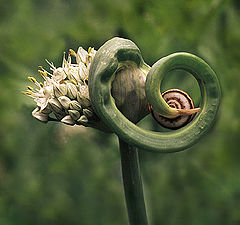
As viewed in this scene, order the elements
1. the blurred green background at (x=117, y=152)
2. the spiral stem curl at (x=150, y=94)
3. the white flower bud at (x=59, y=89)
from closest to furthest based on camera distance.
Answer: the spiral stem curl at (x=150, y=94) < the white flower bud at (x=59, y=89) < the blurred green background at (x=117, y=152)

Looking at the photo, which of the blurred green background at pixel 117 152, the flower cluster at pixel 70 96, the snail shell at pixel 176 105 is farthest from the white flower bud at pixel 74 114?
the blurred green background at pixel 117 152

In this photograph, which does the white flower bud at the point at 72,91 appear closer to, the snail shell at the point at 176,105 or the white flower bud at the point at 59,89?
the white flower bud at the point at 59,89

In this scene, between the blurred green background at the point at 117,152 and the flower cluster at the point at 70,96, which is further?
the blurred green background at the point at 117,152

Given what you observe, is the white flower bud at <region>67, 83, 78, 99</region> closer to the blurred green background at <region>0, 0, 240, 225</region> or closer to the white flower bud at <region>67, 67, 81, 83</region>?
the white flower bud at <region>67, 67, 81, 83</region>

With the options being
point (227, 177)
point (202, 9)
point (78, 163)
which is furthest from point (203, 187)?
point (202, 9)

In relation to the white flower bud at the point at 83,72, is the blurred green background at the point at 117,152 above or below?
above

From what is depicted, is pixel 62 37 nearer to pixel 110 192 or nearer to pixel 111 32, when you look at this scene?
pixel 111 32
